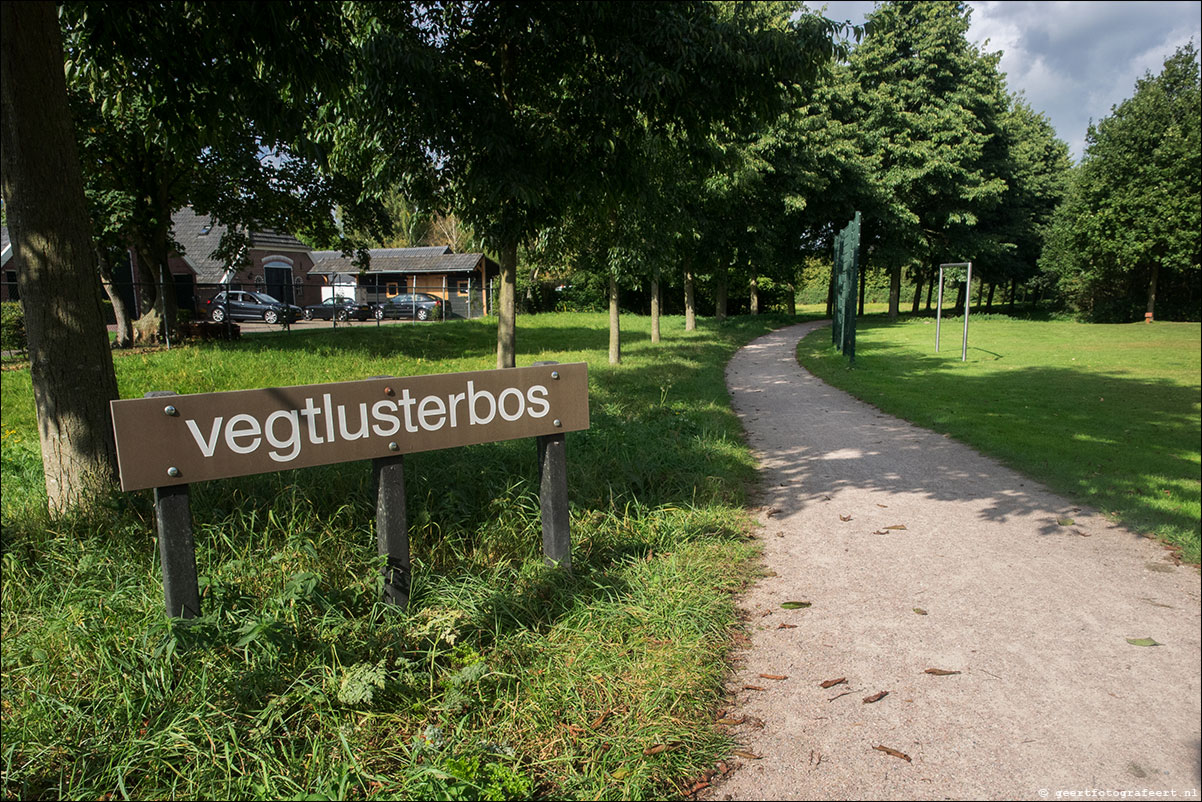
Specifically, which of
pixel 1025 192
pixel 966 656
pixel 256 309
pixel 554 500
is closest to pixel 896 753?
pixel 966 656

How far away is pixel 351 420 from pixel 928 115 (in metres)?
30.0

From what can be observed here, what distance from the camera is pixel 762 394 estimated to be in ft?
38.1

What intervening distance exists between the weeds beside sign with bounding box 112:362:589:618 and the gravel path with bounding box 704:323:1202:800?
139cm

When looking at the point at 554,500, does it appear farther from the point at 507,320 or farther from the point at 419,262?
the point at 419,262

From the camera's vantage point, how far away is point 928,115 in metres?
27.3

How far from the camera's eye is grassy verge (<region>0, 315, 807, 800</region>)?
2385mm

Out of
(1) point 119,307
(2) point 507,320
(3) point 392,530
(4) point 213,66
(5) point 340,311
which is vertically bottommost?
(3) point 392,530

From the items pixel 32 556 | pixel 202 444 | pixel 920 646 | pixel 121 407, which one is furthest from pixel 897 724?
pixel 32 556

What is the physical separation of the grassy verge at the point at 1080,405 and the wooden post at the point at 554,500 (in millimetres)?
2498

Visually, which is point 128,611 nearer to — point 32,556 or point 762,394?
point 32,556

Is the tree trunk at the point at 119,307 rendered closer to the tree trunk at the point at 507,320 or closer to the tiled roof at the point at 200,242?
the tree trunk at the point at 507,320

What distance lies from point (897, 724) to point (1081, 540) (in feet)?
7.86

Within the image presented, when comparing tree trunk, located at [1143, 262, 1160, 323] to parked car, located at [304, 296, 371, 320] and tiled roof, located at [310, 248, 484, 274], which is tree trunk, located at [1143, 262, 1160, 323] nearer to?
parked car, located at [304, 296, 371, 320]

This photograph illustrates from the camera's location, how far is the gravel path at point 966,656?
2.25 meters
